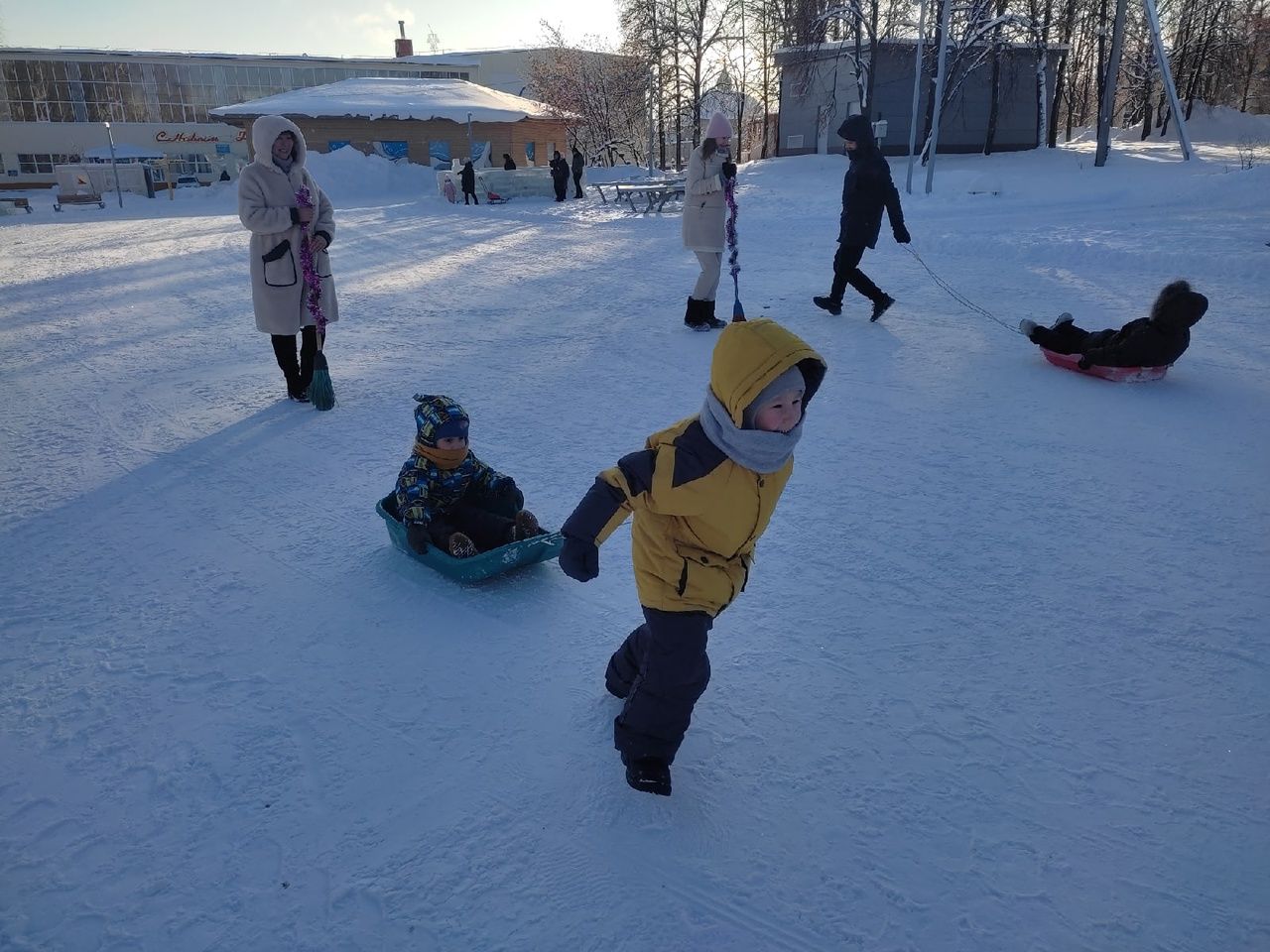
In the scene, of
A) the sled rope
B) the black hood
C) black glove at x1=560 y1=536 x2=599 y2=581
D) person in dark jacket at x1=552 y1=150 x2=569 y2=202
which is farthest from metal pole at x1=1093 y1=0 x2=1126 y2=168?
black glove at x1=560 y1=536 x2=599 y2=581

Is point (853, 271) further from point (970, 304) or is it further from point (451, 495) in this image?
point (451, 495)

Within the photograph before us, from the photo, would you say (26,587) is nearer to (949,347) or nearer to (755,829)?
(755,829)

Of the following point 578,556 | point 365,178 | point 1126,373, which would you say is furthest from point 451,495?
point 365,178

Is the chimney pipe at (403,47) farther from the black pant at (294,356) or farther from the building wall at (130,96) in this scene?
the black pant at (294,356)

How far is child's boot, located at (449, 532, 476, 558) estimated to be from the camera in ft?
10.4

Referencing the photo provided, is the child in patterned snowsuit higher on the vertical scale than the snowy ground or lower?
higher

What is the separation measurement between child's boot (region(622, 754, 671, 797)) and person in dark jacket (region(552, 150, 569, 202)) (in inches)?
901

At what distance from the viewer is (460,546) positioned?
3189mm

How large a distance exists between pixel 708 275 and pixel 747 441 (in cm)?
547

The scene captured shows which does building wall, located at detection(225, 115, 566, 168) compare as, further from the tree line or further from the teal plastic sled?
the teal plastic sled

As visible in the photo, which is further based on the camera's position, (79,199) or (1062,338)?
(79,199)

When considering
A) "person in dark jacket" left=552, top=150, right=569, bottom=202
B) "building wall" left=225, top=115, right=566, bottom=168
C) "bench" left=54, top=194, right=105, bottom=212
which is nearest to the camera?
"person in dark jacket" left=552, top=150, right=569, bottom=202

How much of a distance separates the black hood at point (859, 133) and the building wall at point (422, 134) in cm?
2694

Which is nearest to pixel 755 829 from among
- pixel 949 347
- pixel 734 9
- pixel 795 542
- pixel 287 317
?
pixel 795 542
